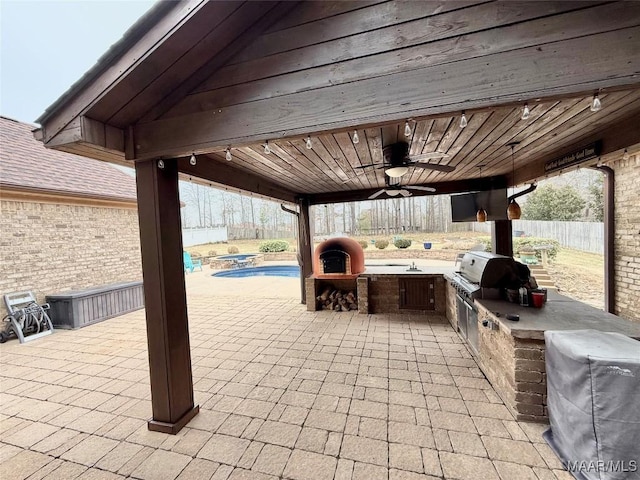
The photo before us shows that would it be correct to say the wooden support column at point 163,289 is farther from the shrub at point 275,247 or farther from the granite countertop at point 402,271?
the shrub at point 275,247

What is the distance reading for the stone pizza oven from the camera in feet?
17.9

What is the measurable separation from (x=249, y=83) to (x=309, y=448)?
2.65 metres

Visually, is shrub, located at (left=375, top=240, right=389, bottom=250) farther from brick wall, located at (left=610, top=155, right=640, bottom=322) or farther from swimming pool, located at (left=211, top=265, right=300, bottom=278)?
brick wall, located at (left=610, top=155, right=640, bottom=322)

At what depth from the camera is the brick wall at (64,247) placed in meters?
4.62

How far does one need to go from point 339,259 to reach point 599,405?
4.11 m

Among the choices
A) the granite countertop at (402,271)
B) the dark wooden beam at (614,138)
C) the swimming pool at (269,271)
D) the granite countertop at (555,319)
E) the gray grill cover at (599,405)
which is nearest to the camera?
the gray grill cover at (599,405)

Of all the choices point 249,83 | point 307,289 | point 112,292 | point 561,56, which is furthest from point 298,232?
point 561,56

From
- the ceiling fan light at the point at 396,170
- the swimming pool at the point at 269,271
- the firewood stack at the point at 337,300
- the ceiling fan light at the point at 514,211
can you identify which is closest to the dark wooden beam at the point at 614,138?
the ceiling fan light at the point at 514,211

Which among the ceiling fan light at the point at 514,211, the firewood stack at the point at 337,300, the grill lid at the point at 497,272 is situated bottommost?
the firewood stack at the point at 337,300

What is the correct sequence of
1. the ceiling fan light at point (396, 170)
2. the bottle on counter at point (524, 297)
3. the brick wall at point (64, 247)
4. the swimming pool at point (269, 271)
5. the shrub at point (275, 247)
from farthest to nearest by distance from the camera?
the shrub at point (275, 247) → the swimming pool at point (269, 271) → the brick wall at point (64, 247) → the ceiling fan light at point (396, 170) → the bottle on counter at point (524, 297)

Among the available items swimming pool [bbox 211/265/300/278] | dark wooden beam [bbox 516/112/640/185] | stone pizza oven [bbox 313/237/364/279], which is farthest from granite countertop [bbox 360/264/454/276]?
swimming pool [bbox 211/265/300/278]

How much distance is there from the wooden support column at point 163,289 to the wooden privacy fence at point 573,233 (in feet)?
29.4

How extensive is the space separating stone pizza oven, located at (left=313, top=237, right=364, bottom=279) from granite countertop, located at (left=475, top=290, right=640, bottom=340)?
2.80m

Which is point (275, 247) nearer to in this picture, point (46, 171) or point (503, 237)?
point (46, 171)
